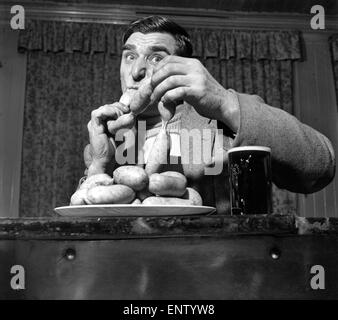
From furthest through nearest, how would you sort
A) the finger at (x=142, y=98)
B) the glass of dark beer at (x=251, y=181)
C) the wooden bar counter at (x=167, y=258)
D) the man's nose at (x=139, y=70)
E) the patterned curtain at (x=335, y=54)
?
1. the patterned curtain at (x=335, y=54)
2. the man's nose at (x=139, y=70)
3. the finger at (x=142, y=98)
4. the glass of dark beer at (x=251, y=181)
5. the wooden bar counter at (x=167, y=258)

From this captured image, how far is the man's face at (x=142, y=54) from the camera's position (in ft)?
3.05

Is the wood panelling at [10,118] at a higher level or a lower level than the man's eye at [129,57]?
higher

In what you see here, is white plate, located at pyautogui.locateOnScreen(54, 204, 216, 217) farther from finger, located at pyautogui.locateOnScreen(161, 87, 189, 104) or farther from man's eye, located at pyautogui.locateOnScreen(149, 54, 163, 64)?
man's eye, located at pyautogui.locateOnScreen(149, 54, 163, 64)

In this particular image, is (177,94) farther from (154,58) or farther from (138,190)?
(154,58)

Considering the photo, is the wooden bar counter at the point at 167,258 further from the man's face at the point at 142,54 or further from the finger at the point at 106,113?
the man's face at the point at 142,54

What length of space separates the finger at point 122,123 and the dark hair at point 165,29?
0.27 metres

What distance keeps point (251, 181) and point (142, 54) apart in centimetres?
49

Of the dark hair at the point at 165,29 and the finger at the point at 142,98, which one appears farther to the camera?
the dark hair at the point at 165,29

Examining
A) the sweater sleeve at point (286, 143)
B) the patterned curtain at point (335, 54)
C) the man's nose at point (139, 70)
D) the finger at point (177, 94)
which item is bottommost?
the sweater sleeve at point (286, 143)

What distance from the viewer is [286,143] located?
66 cm

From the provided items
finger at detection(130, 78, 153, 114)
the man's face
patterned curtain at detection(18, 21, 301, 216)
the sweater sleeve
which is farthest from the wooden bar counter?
patterned curtain at detection(18, 21, 301, 216)

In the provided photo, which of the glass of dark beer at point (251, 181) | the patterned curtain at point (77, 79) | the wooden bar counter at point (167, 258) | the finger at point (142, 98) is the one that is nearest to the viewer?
the wooden bar counter at point (167, 258)

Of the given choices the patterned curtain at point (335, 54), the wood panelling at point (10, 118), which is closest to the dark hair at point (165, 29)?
the wood panelling at point (10, 118)
